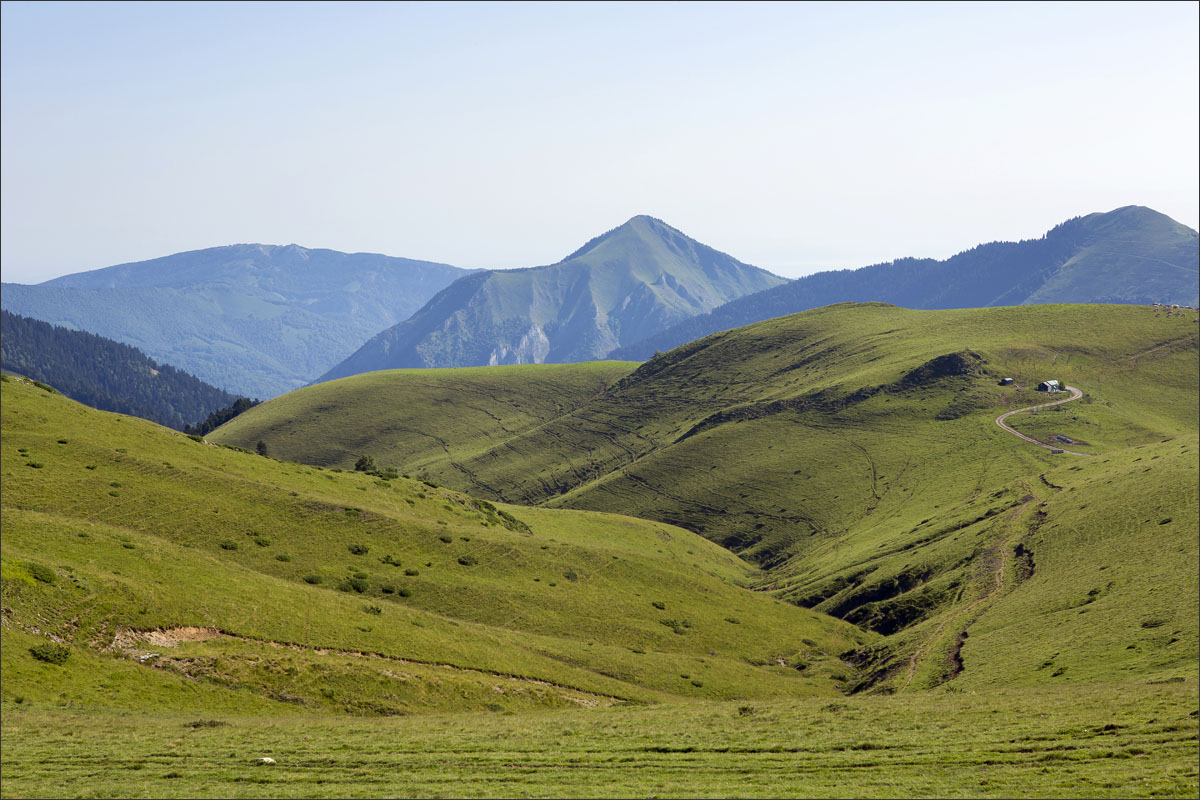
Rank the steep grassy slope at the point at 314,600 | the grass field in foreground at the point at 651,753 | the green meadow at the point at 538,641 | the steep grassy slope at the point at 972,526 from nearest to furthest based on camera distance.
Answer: the grass field in foreground at the point at 651,753 → the green meadow at the point at 538,641 → the steep grassy slope at the point at 314,600 → the steep grassy slope at the point at 972,526

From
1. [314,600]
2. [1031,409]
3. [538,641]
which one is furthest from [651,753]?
[1031,409]

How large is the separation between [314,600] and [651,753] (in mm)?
36117

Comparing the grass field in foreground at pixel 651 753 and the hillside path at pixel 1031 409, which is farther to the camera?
the hillside path at pixel 1031 409

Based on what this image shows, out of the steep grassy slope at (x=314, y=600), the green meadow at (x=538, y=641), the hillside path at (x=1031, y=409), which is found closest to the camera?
the green meadow at (x=538, y=641)

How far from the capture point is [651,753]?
1458 inches

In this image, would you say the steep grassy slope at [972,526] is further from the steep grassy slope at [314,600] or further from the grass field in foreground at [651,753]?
the grass field in foreground at [651,753]

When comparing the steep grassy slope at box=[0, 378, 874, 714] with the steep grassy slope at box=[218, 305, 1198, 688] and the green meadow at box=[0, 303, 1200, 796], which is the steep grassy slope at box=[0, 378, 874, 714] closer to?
the green meadow at box=[0, 303, 1200, 796]

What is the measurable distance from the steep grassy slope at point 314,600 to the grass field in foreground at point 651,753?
7.70 m

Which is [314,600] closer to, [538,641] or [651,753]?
[538,641]

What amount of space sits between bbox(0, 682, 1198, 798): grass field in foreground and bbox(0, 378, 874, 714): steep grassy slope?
770 cm

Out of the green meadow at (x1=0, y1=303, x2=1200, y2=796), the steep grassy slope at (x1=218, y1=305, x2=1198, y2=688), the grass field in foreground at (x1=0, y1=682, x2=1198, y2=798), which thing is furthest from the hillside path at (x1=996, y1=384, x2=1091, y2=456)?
the grass field in foreground at (x1=0, y1=682, x2=1198, y2=798)

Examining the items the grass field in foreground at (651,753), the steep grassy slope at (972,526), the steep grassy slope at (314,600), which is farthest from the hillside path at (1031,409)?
the grass field in foreground at (651,753)

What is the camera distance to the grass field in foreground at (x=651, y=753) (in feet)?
102

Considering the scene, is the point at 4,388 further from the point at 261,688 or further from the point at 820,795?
the point at 820,795
